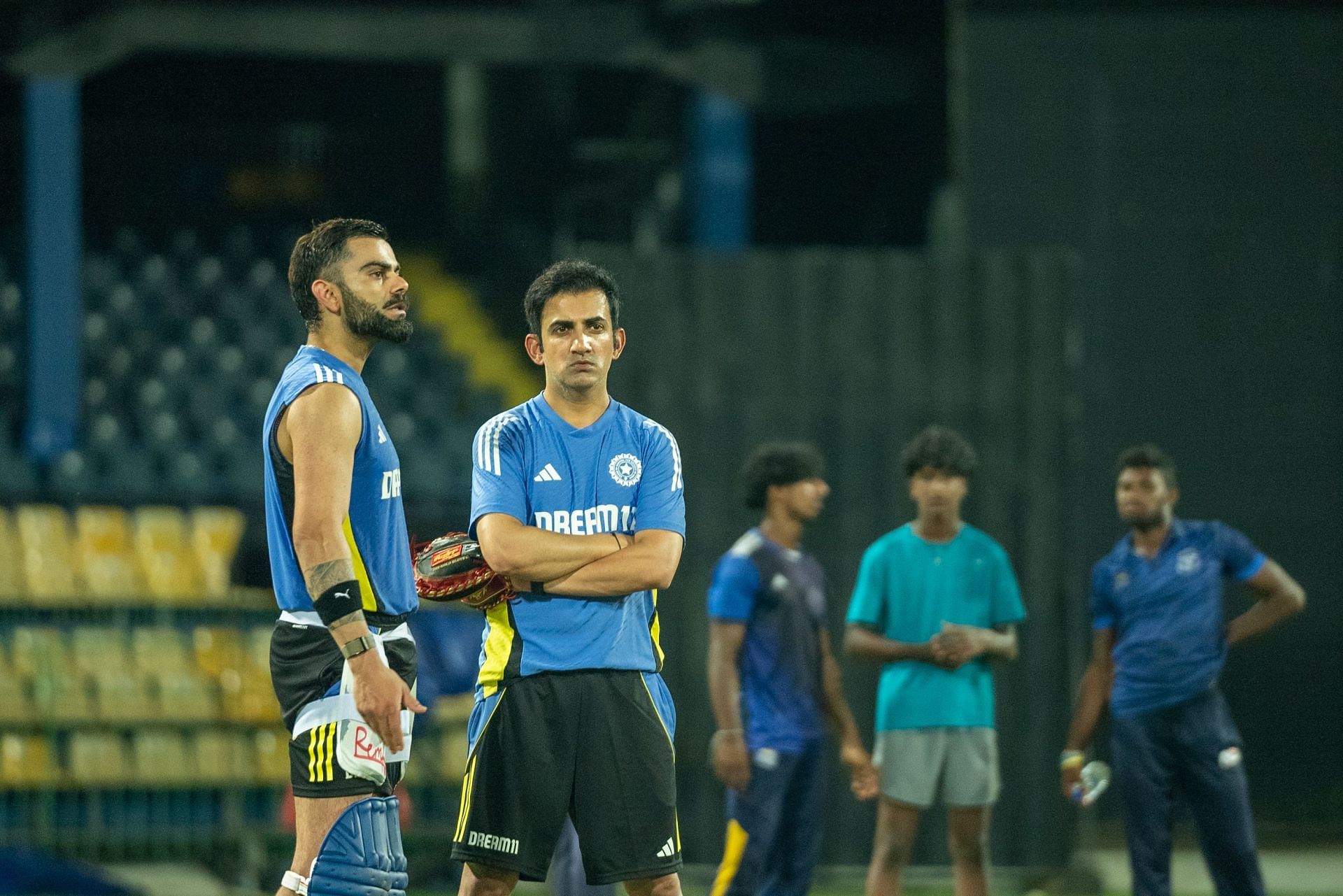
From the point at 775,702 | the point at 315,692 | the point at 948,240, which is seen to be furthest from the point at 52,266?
the point at 315,692

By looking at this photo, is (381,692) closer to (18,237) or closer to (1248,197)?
(1248,197)

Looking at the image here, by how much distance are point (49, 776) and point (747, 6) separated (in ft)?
28.5

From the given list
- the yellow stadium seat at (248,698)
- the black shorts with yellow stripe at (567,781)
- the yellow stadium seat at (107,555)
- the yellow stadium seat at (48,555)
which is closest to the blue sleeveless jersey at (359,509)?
the black shorts with yellow stripe at (567,781)

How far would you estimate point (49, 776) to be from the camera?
10.3 metres

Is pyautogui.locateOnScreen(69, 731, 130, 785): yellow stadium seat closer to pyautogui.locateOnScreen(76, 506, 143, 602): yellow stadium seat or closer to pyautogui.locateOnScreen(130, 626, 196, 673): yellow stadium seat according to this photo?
pyautogui.locateOnScreen(130, 626, 196, 673): yellow stadium seat

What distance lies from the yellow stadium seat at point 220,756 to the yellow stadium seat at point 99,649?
0.71 m

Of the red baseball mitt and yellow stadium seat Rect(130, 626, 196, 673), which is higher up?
the red baseball mitt

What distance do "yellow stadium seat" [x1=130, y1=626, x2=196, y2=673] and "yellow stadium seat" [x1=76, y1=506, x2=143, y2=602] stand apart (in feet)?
0.84

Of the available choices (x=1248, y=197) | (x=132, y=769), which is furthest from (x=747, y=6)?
(x=132, y=769)

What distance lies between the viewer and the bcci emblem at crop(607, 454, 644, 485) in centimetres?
504

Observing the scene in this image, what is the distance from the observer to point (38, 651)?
34.2 feet

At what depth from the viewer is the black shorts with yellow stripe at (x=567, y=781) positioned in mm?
4883

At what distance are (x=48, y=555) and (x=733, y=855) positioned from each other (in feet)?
18.8

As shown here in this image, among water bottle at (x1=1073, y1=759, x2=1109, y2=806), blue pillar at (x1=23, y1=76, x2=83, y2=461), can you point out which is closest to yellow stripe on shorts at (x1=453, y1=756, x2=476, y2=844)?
water bottle at (x1=1073, y1=759, x2=1109, y2=806)
